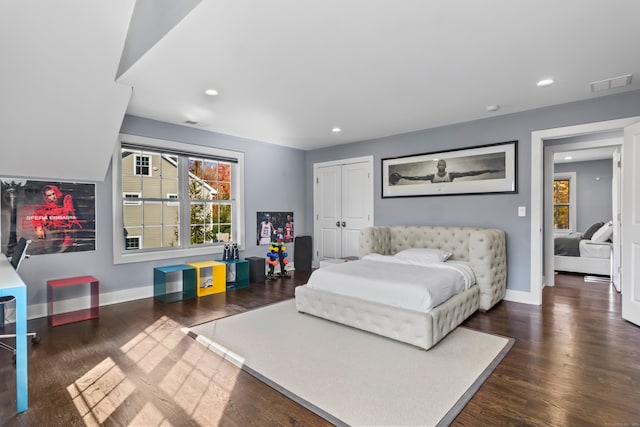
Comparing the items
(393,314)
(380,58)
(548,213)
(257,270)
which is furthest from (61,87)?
(548,213)

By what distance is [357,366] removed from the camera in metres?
2.54

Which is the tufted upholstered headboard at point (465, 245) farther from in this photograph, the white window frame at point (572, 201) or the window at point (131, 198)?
the white window frame at point (572, 201)

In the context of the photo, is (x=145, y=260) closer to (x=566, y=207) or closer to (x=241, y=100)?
(x=241, y=100)

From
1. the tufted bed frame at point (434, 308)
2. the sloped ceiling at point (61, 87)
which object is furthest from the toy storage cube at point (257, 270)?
the sloped ceiling at point (61, 87)

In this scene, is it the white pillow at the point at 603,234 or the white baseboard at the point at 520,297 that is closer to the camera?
the white baseboard at the point at 520,297

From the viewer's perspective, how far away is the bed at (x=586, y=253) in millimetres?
5770

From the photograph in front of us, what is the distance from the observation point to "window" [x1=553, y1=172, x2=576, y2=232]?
8.55 metres

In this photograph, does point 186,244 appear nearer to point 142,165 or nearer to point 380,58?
point 142,165

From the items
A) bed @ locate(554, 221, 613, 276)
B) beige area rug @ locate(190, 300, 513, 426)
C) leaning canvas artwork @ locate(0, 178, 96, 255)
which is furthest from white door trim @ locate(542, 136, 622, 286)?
leaning canvas artwork @ locate(0, 178, 96, 255)

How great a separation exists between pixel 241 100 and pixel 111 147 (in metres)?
1.59

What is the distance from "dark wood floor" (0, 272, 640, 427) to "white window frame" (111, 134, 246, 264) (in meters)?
0.95

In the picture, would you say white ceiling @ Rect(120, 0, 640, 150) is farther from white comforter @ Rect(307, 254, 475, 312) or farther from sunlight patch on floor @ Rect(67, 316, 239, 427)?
Result: sunlight patch on floor @ Rect(67, 316, 239, 427)

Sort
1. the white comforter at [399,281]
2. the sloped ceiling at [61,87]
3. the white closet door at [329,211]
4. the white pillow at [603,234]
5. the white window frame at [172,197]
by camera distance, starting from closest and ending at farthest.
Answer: the sloped ceiling at [61,87] < the white comforter at [399,281] < the white window frame at [172,197] < the white pillow at [603,234] < the white closet door at [329,211]

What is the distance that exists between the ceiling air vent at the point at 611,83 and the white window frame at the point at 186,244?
15.7 feet
